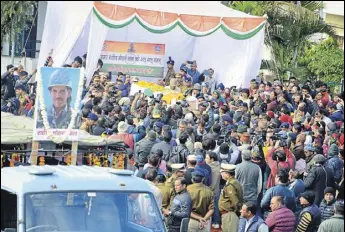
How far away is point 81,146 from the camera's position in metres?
11.6

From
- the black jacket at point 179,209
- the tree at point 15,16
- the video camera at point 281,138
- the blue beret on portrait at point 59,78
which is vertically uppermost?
the tree at point 15,16

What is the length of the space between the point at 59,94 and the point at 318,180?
471 cm

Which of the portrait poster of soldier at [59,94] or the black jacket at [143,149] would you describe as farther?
the black jacket at [143,149]

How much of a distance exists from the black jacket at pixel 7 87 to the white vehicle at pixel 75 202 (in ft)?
A: 39.3

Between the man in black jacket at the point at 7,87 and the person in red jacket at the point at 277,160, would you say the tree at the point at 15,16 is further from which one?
the person in red jacket at the point at 277,160

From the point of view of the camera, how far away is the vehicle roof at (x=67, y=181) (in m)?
9.11

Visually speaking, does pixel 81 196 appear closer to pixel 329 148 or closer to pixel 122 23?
pixel 329 148

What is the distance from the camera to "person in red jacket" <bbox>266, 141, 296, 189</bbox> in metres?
14.5

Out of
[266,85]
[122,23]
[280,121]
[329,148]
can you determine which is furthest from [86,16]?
[329,148]

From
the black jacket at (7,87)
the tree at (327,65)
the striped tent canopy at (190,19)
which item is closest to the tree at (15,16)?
the striped tent canopy at (190,19)

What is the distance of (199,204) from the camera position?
1240 centimetres

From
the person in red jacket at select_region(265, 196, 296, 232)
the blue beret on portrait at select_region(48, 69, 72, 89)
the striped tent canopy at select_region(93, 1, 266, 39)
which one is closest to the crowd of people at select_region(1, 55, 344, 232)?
the person in red jacket at select_region(265, 196, 296, 232)

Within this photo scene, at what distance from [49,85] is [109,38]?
1607 centimetres

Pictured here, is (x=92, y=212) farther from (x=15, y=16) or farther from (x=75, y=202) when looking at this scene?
(x=15, y=16)
